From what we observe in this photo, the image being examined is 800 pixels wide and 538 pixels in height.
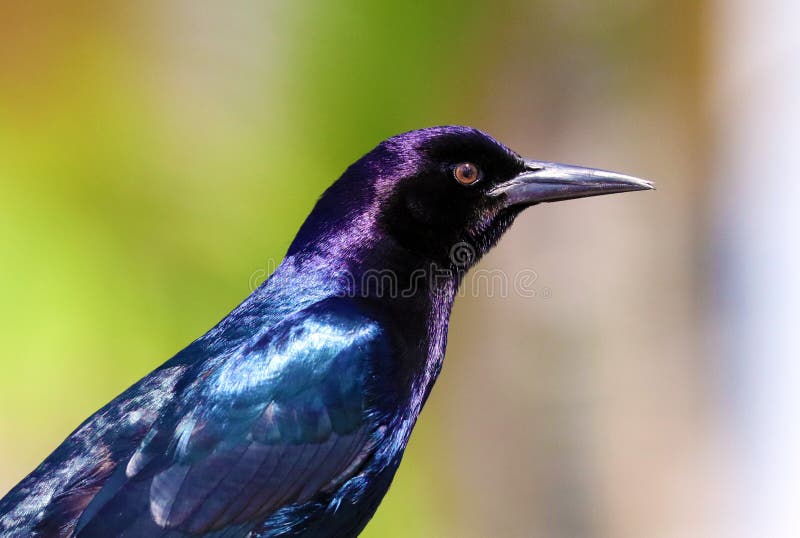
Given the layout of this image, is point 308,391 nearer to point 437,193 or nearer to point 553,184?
point 437,193

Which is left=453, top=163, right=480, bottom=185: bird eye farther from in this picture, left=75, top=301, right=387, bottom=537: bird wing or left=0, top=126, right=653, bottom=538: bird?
left=75, top=301, right=387, bottom=537: bird wing

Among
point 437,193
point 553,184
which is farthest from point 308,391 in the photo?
point 553,184

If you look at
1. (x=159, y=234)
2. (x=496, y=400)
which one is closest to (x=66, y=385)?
(x=159, y=234)

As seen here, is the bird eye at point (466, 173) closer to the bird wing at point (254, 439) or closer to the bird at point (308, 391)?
the bird at point (308, 391)

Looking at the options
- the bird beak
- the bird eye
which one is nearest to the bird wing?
the bird eye

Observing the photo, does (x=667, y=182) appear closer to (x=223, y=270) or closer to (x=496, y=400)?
(x=496, y=400)

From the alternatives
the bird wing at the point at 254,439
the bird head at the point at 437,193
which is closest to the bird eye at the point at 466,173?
the bird head at the point at 437,193
